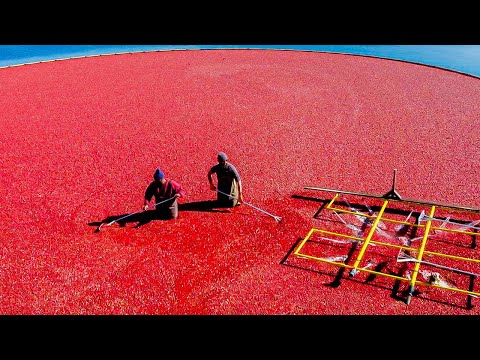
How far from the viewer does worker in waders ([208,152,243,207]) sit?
7.50m

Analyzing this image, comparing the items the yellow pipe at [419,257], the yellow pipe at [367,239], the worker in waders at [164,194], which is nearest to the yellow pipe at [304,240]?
the yellow pipe at [367,239]

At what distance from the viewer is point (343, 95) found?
14984 mm

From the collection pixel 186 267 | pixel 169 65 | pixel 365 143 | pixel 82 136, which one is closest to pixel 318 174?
pixel 365 143

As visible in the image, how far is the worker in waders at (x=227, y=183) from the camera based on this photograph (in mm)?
7504

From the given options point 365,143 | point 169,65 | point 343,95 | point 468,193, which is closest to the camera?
point 468,193

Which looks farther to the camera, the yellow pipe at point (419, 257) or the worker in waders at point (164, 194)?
the worker in waders at point (164, 194)

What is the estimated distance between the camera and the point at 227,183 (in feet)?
25.2

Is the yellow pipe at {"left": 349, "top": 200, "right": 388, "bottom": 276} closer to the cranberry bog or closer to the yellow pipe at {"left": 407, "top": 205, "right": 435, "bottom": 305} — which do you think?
the cranberry bog

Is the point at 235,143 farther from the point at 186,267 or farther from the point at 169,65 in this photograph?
the point at 169,65

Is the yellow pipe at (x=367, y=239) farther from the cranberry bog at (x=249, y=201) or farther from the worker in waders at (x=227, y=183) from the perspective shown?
the worker in waders at (x=227, y=183)

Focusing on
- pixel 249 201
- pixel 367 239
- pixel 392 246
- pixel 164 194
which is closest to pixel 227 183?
pixel 249 201

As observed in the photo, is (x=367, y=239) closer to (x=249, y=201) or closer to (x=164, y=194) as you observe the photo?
(x=249, y=201)

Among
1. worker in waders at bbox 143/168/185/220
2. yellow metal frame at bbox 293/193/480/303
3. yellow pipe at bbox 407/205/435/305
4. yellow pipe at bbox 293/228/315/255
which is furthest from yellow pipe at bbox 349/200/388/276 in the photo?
worker in waders at bbox 143/168/185/220
